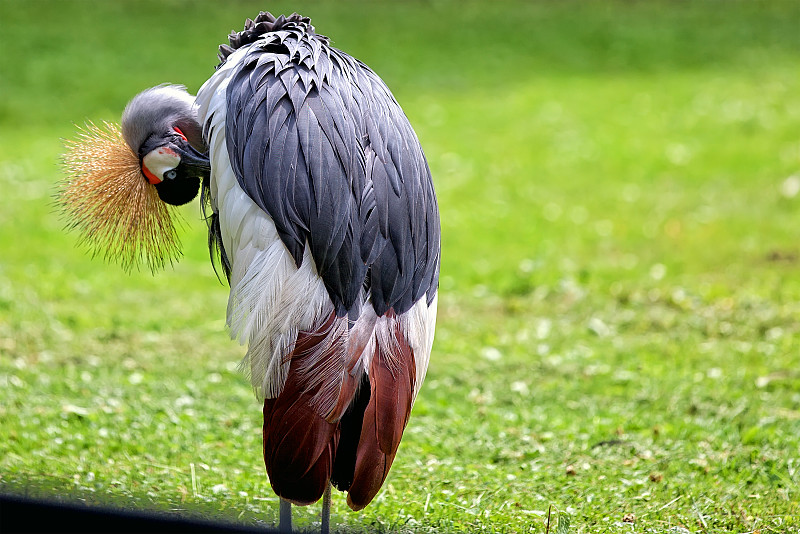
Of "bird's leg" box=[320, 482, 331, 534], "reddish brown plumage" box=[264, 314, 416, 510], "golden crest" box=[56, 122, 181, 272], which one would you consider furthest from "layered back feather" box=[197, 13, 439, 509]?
"golden crest" box=[56, 122, 181, 272]

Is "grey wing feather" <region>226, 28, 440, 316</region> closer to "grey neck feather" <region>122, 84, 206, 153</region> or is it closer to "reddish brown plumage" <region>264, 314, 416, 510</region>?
"reddish brown plumage" <region>264, 314, 416, 510</region>

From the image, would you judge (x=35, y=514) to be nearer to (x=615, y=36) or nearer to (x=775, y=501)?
(x=775, y=501)

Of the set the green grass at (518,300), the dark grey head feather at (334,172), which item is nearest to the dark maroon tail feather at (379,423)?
the dark grey head feather at (334,172)

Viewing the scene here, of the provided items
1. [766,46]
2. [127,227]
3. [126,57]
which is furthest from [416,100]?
[127,227]

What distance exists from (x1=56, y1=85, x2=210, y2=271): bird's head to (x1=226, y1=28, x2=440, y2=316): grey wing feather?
32 centimetres

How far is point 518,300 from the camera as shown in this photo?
6156 millimetres

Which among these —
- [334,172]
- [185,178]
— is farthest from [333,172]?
[185,178]

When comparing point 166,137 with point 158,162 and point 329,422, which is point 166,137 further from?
point 329,422

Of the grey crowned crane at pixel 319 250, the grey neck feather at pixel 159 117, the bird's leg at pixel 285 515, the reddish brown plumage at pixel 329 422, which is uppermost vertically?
the grey neck feather at pixel 159 117

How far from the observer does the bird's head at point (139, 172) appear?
2.82 metres

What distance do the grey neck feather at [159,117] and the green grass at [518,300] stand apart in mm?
1110

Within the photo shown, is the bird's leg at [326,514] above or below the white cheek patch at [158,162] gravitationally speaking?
below

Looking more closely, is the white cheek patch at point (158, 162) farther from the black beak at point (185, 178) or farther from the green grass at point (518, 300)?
the green grass at point (518, 300)

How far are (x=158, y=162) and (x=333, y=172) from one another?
2.18ft
